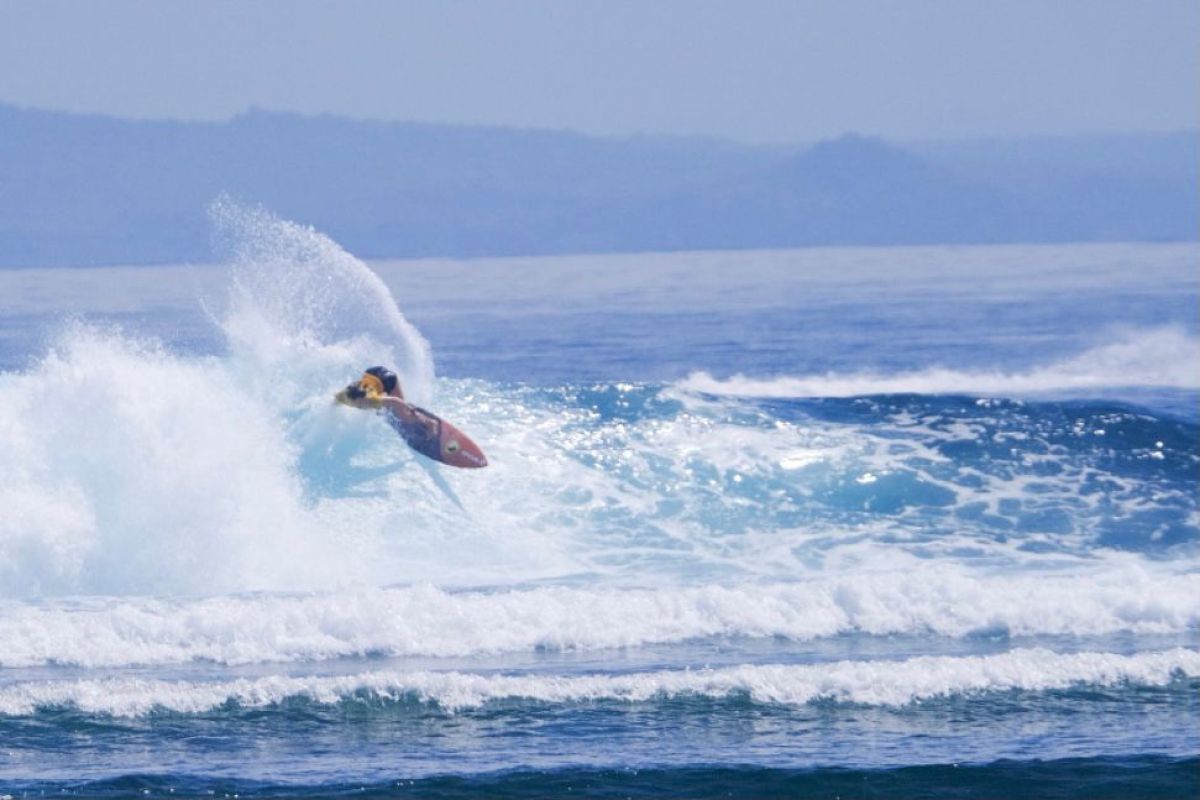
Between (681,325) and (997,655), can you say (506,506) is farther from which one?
(681,325)

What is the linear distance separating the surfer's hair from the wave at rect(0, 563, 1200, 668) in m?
5.22

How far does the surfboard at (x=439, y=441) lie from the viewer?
2283cm

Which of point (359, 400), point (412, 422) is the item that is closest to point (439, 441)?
point (412, 422)

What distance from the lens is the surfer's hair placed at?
74.6 ft

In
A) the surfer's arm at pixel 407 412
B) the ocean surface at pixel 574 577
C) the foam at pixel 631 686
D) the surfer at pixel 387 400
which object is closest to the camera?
the ocean surface at pixel 574 577

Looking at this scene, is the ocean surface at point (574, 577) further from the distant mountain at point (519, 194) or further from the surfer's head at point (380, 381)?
the distant mountain at point (519, 194)

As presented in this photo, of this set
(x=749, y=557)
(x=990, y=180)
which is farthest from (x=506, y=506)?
(x=990, y=180)

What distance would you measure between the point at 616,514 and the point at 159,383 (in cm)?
605

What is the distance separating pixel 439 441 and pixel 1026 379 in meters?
18.0

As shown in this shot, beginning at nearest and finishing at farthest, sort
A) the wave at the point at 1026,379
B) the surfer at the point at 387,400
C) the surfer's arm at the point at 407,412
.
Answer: the surfer at the point at 387,400 < the surfer's arm at the point at 407,412 < the wave at the point at 1026,379

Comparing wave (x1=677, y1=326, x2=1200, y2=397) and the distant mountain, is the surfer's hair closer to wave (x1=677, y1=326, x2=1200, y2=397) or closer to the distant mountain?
wave (x1=677, y1=326, x2=1200, y2=397)

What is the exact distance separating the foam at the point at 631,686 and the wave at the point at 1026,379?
1577 cm

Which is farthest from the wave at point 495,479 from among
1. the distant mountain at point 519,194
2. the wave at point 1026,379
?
the distant mountain at point 519,194

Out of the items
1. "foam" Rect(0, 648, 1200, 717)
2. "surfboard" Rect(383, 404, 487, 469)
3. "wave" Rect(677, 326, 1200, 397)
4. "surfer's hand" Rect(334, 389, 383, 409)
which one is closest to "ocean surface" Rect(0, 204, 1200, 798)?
"foam" Rect(0, 648, 1200, 717)
